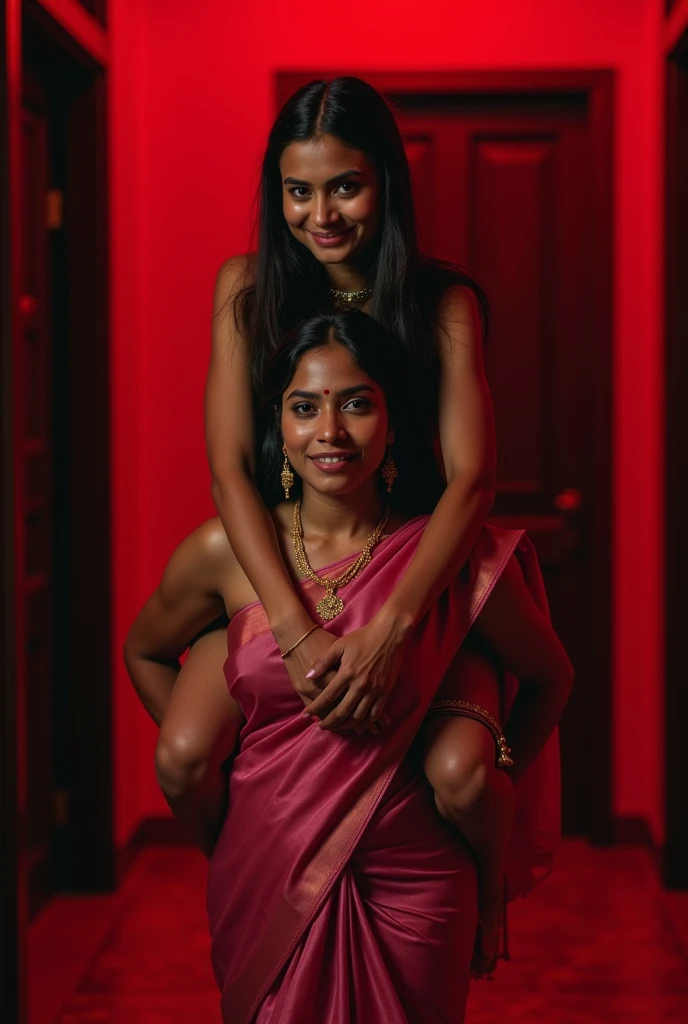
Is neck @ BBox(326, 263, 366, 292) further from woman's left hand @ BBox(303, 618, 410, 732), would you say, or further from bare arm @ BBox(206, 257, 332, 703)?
woman's left hand @ BBox(303, 618, 410, 732)

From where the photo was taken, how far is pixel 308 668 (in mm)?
1973

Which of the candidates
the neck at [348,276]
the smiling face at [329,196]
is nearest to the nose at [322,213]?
the smiling face at [329,196]

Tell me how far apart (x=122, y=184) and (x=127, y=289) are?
306 millimetres

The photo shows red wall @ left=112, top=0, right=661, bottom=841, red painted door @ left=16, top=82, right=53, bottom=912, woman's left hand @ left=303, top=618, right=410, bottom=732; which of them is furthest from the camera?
red wall @ left=112, top=0, right=661, bottom=841

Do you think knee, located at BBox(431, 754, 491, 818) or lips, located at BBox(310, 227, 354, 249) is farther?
lips, located at BBox(310, 227, 354, 249)

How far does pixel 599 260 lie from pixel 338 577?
91.0 inches

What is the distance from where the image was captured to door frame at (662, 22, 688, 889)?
3.75 metres

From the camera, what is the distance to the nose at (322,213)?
2074 mm

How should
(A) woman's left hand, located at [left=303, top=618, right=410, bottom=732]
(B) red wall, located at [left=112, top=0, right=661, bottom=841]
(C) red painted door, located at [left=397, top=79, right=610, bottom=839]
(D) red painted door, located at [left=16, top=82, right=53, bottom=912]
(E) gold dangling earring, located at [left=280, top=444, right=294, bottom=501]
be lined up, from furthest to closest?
(C) red painted door, located at [left=397, top=79, right=610, bottom=839] → (B) red wall, located at [left=112, top=0, right=661, bottom=841] → (D) red painted door, located at [left=16, top=82, right=53, bottom=912] → (E) gold dangling earring, located at [left=280, top=444, right=294, bottom=501] → (A) woman's left hand, located at [left=303, top=618, right=410, bottom=732]

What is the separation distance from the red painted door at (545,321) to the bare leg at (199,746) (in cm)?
215

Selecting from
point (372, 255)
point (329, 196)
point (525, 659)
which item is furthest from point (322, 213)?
point (525, 659)

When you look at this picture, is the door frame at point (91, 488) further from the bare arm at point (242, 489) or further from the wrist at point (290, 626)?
the wrist at point (290, 626)

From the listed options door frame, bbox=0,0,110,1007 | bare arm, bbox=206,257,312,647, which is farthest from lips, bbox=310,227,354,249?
door frame, bbox=0,0,110,1007

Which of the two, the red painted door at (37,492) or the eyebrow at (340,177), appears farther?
the red painted door at (37,492)
